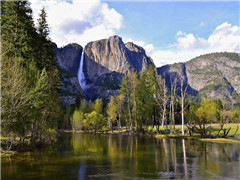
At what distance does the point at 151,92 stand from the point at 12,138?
4436cm

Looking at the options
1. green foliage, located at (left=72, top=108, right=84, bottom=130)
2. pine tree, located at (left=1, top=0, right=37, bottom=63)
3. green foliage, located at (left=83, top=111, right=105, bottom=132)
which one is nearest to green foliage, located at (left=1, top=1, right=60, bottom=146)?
pine tree, located at (left=1, top=0, right=37, bottom=63)

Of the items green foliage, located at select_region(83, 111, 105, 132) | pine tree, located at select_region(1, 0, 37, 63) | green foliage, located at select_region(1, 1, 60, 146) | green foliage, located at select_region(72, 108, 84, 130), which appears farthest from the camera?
green foliage, located at select_region(72, 108, 84, 130)

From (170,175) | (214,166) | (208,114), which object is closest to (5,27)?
(170,175)

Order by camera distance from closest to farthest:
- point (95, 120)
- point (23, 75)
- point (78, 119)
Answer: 1. point (23, 75)
2. point (95, 120)
3. point (78, 119)

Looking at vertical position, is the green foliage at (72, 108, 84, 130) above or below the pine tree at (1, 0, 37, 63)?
below

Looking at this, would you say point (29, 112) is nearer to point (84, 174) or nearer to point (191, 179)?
point (84, 174)

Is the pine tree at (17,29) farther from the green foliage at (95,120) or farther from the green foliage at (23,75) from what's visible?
the green foliage at (95,120)

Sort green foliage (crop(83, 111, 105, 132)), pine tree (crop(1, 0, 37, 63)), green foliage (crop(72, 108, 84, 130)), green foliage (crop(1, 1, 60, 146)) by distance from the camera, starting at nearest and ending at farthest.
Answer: green foliage (crop(1, 1, 60, 146)) < pine tree (crop(1, 0, 37, 63)) < green foliage (crop(83, 111, 105, 132)) < green foliage (crop(72, 108, 84, 130))

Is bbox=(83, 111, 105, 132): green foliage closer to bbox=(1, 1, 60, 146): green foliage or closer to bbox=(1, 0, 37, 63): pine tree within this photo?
bbox=(1, 1, 60, 146): green foliage

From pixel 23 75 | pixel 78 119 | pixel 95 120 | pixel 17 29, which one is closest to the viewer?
pixel 23 75

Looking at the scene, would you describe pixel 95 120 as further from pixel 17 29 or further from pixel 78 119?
pixel 17 29

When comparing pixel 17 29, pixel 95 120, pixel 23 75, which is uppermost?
pixel 17 29

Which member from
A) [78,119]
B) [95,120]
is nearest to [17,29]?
[95,120]

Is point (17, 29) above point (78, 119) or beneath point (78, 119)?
above
